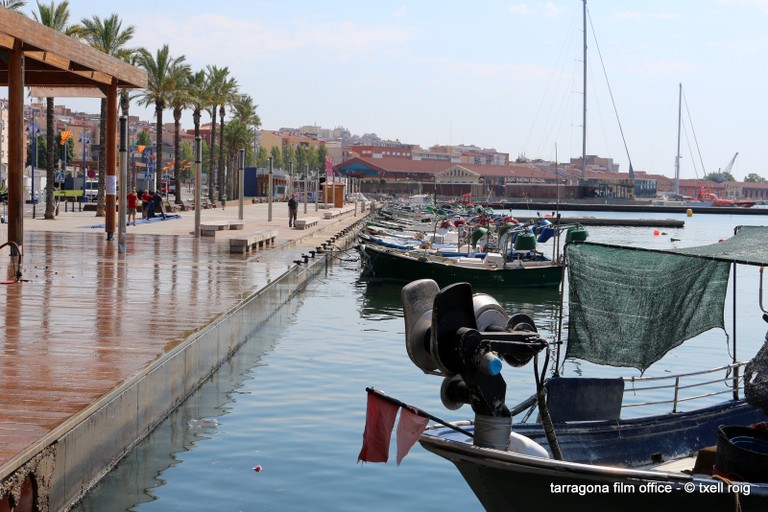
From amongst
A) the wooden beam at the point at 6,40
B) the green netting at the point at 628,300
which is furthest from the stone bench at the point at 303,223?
the green netting at the point at 628,300

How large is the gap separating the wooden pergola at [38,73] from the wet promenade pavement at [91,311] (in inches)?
62.3

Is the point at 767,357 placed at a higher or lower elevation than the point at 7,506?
higher

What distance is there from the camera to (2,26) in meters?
21.8

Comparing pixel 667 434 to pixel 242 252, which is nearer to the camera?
pixel 667 434

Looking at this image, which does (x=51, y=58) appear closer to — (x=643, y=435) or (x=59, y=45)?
(x=59, y=45)

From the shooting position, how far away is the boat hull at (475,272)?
33219 mm

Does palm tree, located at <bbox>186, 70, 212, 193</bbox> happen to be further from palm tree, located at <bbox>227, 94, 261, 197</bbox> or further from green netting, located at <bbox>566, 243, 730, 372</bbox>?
green netting, located at <bbox>566, 243, 730, 372</bbox>

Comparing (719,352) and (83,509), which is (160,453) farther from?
(719,352)

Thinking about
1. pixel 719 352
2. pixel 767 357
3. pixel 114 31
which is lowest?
pixel 719 352

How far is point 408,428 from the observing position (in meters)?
7.72

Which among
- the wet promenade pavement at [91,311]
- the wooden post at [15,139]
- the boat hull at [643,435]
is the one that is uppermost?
the wooden post at [15,139]

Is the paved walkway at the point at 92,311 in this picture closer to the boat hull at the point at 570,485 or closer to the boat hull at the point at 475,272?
the boat hull at the point at 475,272

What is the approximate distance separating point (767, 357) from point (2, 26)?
690 inches

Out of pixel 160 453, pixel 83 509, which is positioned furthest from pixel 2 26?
pixel 83 509
